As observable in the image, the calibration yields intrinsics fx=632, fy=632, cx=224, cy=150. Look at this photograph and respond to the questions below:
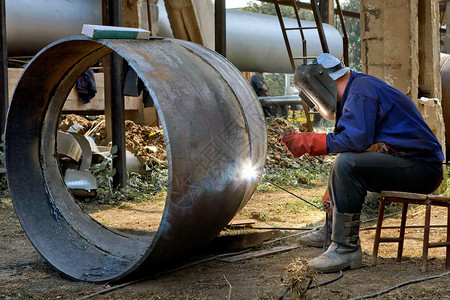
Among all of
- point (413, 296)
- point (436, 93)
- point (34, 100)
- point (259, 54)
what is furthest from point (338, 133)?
point (259, 54)

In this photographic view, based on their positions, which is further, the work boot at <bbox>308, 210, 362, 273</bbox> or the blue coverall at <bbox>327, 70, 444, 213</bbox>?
the work boot at <bbox>308, 210, 362, 273</bbox>

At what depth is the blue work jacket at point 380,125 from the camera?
4184 millimetres

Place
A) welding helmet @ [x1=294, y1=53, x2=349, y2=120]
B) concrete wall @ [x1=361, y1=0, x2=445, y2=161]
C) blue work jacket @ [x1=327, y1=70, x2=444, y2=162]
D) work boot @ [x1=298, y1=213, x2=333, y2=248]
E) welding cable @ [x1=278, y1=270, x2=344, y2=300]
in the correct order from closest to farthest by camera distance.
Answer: welding cable @ [x1=278, y1=270, x2=344, y2=300] → blue work jacket @ [x1=327, y1=70, x2=444, y2=162] → welding helmet @ [x1=294, y1=53, x2=349, y2=120] → work boot @ [x1=298, y1=213, x2=333, y2=248] → concrete wall @ [x1=361, y1=0, x2=445, y2=161]

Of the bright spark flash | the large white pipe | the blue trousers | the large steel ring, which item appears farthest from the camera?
the large white pipe

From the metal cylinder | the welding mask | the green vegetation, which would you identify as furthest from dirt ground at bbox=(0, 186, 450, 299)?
the metal cylinder

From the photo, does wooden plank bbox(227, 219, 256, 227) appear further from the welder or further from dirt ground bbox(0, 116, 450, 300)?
the welder

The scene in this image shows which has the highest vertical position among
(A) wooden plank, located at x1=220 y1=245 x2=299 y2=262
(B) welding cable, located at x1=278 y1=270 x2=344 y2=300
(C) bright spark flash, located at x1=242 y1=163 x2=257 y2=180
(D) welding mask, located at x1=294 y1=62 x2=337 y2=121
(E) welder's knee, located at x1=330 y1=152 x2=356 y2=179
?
(D) welding mask, located at x1=294 y1=62 x2=337 y2=121

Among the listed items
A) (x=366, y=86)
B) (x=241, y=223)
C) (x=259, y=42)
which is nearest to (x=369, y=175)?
(x=366, y=86)

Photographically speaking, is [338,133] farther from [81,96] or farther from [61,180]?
[81,96]

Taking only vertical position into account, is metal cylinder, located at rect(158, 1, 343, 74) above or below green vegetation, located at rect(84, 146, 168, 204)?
above

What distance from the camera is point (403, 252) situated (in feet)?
16.3

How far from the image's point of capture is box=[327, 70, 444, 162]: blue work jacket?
418 centimetres

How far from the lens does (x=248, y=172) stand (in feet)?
14.6

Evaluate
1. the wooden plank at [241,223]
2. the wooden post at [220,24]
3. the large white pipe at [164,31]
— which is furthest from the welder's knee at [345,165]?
the large white pipe at [164,31]
